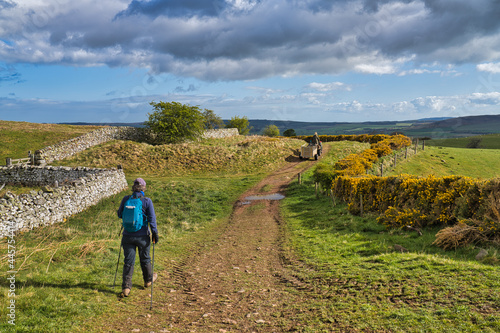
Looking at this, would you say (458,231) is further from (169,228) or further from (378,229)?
(169,228)

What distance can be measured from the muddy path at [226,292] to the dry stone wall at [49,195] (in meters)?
9.26

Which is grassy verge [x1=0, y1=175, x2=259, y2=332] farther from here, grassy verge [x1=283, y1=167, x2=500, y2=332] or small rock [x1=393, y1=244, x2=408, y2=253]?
small rock [x1=393, y1=244, x2=408, y2=253]

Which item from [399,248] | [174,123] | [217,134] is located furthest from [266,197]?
[217,134]

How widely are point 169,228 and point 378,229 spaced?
1048cm

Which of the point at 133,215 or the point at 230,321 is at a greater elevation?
the point at 133,215

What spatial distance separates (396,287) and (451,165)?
43.5 meters

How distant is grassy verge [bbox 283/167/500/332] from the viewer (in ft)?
18.1

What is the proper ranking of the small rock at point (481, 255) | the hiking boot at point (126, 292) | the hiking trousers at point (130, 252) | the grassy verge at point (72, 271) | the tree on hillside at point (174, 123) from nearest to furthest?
the grassy verge at point (72, 271) → the hiking boot at point (126, 292) → the hiking trousers at point (130, 252) → the small rock at point (481, 255) → the tree on hillside at point (174, 123)

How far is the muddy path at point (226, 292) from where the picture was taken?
6160 mm

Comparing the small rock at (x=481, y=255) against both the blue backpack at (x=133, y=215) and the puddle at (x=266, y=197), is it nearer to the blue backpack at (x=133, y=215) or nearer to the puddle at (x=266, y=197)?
the blue backpack at (x=133, y=215)

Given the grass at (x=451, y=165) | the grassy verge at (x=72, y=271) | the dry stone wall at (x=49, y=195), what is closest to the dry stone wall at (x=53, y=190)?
the dry stone wall at (x=49, y=195)

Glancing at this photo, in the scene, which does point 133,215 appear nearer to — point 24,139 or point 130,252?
point 130,252

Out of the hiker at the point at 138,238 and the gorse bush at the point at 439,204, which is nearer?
the hiker at the point at 138,238

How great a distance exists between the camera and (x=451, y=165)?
42.6 meters
